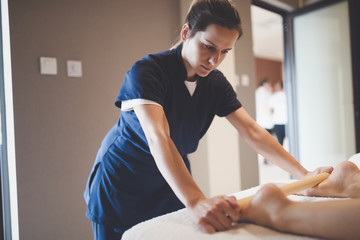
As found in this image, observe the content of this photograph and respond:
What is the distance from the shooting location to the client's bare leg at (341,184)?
2.80 feet

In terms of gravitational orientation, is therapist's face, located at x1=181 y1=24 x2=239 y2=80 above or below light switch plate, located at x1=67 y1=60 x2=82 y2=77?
below

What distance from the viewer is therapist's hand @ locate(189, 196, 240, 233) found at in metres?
0.63

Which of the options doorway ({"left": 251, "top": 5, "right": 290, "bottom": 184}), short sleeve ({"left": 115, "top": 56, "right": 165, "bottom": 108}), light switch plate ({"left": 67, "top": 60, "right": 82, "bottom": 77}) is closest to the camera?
short sleeve ({"left": 115, "top": 56, "right": 165, "bottom": 108})

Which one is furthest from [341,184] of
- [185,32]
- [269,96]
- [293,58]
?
[269,96]

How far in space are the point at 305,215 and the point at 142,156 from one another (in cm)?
56

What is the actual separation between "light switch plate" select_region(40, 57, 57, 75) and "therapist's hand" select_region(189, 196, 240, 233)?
135 centimetres

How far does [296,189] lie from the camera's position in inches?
30.6

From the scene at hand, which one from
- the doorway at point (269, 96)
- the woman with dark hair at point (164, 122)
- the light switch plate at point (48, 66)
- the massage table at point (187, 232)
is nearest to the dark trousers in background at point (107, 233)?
the woman with dark hair at point (164, 122)

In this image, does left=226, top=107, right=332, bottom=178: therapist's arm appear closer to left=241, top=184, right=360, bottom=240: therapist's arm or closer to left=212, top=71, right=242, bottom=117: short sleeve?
left=212, top=71, right=242, bottom=117: short sleeve

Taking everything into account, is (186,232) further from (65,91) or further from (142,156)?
(65,91)

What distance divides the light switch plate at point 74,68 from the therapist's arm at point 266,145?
1.07 metres

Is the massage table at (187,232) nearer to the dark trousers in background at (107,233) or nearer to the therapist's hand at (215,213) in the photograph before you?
the therapist's hand at (215,213)

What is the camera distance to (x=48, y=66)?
1620mm

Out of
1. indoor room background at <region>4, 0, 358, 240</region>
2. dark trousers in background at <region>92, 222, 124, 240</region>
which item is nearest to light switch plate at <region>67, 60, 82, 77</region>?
indoor room background at <region>4, 0, 358, 240</region>
